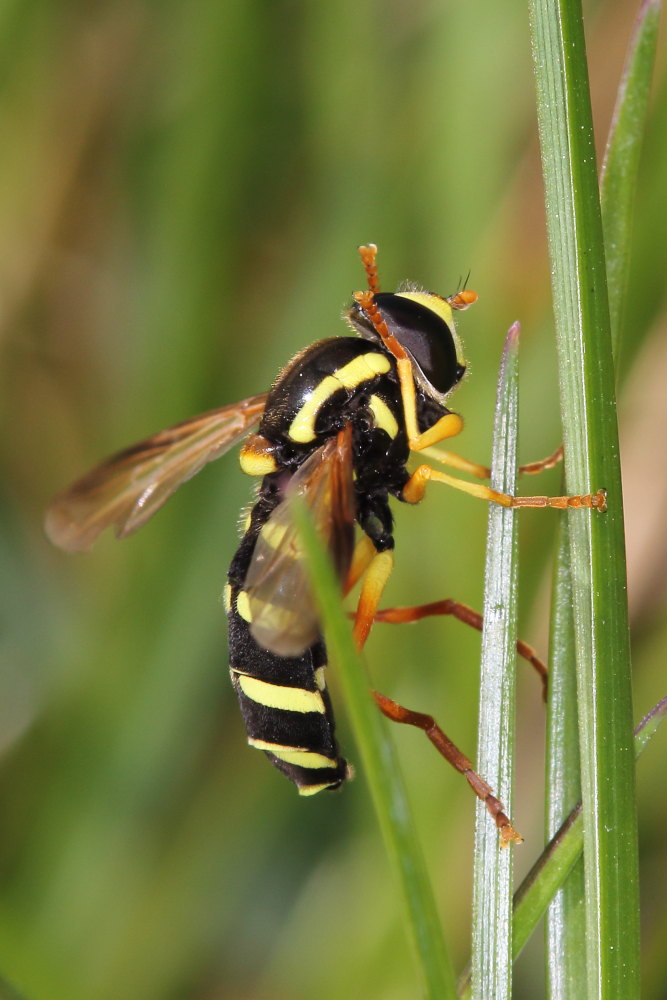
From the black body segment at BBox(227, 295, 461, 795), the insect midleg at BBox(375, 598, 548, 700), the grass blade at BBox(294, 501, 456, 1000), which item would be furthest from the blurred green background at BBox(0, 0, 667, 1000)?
the grass blade at BBox(294, 501, 456, 1000)

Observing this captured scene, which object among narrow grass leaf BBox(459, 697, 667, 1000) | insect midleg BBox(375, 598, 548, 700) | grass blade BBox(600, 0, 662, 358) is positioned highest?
grass blade BBox(600, 0, 662, 358)

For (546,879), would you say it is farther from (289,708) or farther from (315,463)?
(315,463)

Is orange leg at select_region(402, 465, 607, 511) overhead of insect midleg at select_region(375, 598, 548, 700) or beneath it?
overhead

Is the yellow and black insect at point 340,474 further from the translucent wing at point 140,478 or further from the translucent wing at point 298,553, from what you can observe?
the translucent wing at point 140,478

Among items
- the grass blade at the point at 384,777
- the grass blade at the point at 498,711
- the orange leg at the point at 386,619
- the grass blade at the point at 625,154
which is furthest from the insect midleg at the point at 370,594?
the grass blade at the point at 384,777

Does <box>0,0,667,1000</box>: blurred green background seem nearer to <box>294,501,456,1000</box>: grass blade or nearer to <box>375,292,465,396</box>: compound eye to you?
<box>375,292,465,396</box>: compound eye

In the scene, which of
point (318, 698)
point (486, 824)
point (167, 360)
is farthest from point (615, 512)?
point (167, 360)
